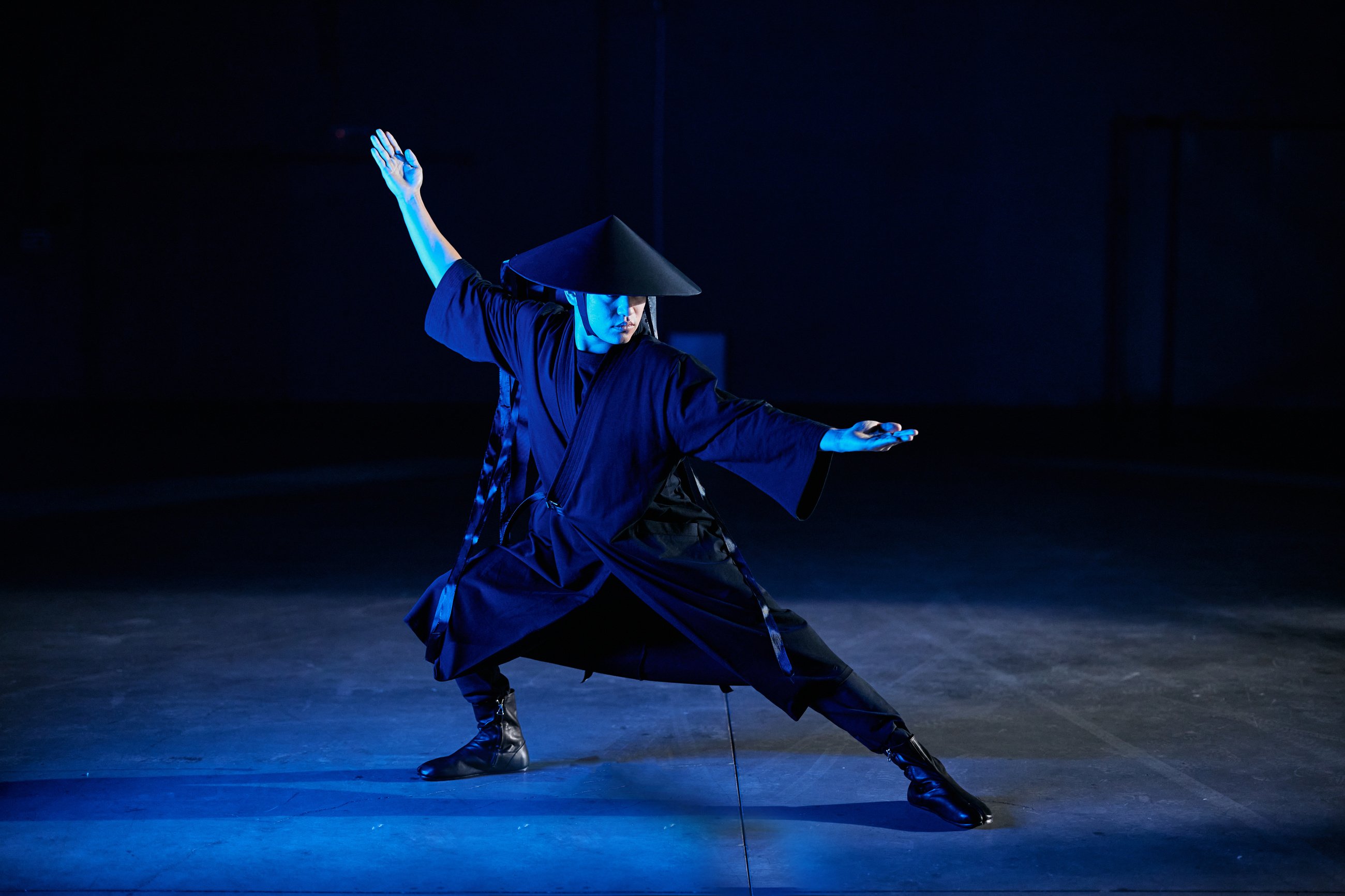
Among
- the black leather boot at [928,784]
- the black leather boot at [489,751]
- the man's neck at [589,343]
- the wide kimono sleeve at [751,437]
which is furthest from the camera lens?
the black leather boot at [489,751]

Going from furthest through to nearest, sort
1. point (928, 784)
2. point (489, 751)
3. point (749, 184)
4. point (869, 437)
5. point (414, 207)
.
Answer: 1. point (749, 184)
2. point (414, 207)
3. point (489, 751)
4. point (928, 784)
5. point (869, 437)

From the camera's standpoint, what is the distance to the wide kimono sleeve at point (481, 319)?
3.38m

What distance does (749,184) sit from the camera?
45.6 ft

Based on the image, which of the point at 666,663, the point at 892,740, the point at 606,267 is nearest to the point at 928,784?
the point at 892,740

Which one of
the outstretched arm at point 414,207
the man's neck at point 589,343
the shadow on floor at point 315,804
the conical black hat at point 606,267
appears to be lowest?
the shadow on floor at point 315,804

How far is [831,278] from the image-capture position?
14.0 metres

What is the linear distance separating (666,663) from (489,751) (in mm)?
529

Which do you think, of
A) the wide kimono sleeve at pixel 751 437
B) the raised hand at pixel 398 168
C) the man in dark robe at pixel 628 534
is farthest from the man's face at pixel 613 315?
the raised hand at pixel 398 168

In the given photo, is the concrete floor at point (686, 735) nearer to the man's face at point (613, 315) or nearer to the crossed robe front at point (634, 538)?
the crossed robe front at point (634, 538)

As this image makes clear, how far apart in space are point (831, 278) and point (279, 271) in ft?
→ 19.3

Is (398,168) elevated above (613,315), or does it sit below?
above

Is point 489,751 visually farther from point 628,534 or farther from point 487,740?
point 628,534

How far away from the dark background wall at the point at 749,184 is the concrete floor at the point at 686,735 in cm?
751

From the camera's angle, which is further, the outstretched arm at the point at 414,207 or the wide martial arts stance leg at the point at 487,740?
the outstretched arm at the point at 414,207
